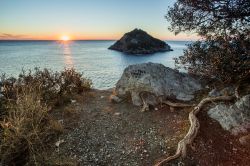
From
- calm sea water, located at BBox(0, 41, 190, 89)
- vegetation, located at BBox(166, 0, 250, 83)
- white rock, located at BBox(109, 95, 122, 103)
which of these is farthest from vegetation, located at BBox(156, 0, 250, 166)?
calm sea water, located at BBox(0, 41, 190, 89)

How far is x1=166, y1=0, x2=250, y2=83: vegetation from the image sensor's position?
12086 mm

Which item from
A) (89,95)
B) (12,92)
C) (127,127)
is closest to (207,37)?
(127,127)

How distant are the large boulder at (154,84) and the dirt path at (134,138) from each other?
67 centimetres

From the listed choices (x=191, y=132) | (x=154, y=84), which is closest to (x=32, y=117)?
(x=191, y=132)

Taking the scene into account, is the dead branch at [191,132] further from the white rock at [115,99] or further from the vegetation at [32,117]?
the white rock at [115,99]

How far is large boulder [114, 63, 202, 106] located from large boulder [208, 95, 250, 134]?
7.58ft

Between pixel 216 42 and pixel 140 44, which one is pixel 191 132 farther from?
pixel 140 44

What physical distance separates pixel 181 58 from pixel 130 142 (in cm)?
533

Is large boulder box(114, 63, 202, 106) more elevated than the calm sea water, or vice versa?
large boulder box(114, 63, 202, 106)

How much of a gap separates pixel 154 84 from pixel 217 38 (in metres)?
3.32

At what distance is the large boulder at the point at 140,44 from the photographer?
130 metres

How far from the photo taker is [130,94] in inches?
588

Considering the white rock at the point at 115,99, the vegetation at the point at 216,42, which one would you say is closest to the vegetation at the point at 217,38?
the vegetation at the point at 216,42

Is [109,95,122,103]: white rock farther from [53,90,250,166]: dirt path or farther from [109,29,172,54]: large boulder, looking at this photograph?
[109,29,172,54]: large boulder
